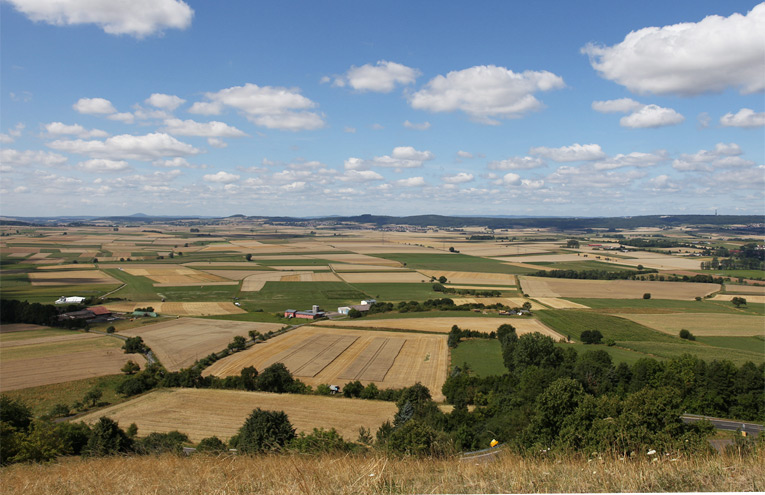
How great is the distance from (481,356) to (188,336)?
98.3 feet

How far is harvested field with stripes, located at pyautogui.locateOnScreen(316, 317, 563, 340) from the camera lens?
48812mm

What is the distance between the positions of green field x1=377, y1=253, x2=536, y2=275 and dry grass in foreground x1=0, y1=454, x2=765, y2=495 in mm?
93430

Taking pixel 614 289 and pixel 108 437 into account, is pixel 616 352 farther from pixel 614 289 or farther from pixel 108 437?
pixel 614 289

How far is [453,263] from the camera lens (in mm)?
113938

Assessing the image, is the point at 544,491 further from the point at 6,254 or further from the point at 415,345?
the point at 6,254

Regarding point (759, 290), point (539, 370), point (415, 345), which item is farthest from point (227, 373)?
point (759, 290)

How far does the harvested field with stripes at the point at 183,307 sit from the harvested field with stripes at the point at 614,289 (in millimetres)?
47750

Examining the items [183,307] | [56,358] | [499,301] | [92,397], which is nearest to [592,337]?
[499,301]

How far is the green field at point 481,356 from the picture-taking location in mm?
36081

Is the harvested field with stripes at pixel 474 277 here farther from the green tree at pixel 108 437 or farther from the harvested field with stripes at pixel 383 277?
the green tree at pixel 108 437

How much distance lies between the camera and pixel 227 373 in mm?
34156

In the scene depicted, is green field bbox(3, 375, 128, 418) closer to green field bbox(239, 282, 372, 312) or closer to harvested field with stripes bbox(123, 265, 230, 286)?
green field bbox(239, 282, 372, 312)

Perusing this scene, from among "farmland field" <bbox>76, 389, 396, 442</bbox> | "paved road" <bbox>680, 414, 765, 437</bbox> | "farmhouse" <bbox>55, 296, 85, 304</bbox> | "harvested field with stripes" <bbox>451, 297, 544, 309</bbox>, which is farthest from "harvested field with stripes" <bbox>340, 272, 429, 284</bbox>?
"paved road" <bbox>680, 414, 765, 437</bbox>

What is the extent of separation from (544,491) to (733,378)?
104ft
